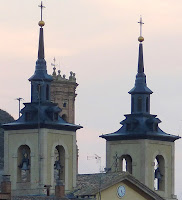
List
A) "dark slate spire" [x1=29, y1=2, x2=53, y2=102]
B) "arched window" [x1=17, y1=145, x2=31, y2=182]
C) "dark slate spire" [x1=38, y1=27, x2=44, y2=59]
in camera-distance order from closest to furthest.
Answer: "dark slate spire" [x1=29, y1=2, x2=53, y2=102], "arched window" [x1=17, y1=145, x2=31, y2=182], "dark slate spire" [x1=38, y1=27, x2=44, y2=59]

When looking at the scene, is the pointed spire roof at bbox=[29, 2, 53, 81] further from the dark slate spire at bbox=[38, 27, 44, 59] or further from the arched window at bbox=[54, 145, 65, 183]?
the arched window at bbox=[54, 145, 65, 183]

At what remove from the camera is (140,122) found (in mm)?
128250

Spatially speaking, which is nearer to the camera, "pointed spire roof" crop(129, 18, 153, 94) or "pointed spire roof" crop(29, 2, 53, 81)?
"pointed spire roof" crop(29, 2, 53, 81)

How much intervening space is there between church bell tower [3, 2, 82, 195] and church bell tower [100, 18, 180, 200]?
6.60 m

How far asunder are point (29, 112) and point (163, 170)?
44.8 feet

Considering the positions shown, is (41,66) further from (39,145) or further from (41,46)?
(39,145)

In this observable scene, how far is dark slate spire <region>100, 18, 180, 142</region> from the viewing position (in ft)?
419

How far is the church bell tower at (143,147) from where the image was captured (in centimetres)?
12769

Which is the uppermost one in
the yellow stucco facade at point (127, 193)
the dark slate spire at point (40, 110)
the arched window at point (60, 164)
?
the dark slate spire at point (40, 110)

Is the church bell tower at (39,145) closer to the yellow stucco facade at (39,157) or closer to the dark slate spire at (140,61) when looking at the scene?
the yellow stucco facade at (39,157)

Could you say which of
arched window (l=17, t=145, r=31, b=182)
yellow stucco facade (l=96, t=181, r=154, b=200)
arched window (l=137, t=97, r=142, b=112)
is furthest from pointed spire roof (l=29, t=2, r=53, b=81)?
arched window (l=137, t=97, r=142, b=112)

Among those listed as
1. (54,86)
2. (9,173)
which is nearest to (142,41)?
(9,173)

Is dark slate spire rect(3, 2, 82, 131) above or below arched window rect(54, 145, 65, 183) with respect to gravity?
above

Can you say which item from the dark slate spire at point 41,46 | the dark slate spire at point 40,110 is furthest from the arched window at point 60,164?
the dark slate spire at point 41,46
